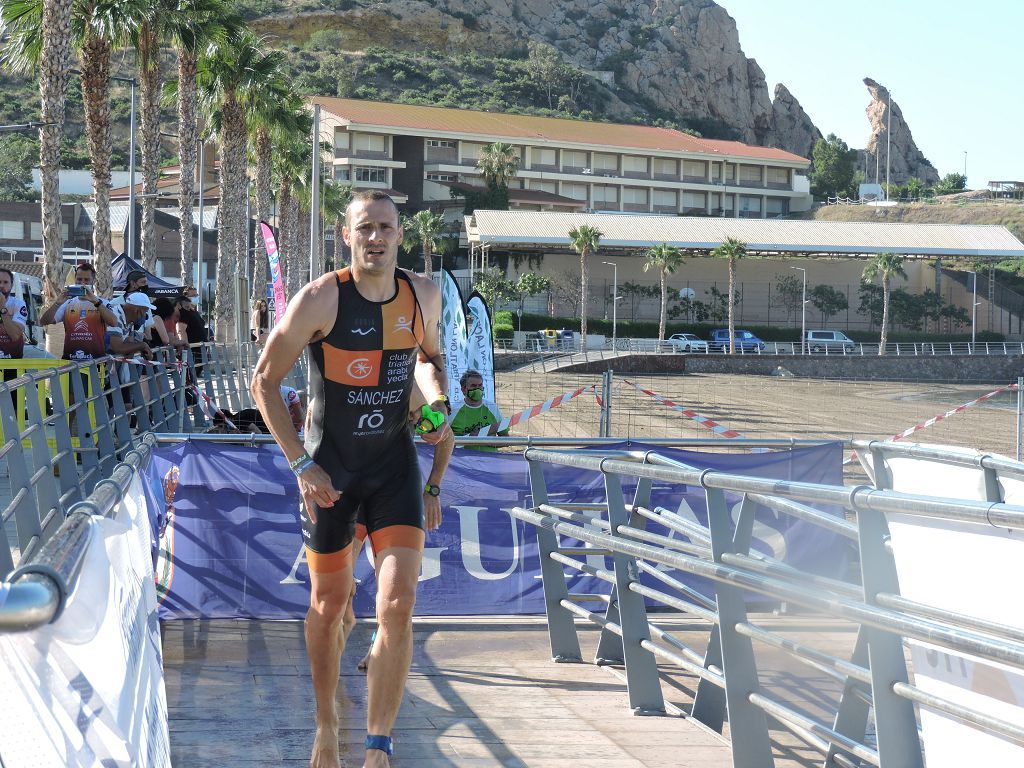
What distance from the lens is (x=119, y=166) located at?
4948 inches

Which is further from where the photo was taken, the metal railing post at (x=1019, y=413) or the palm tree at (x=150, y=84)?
the palm tree at (x=150, y=84)

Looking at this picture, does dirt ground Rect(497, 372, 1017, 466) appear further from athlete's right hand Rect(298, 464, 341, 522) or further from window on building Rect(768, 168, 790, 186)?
window on building Rect(768, 168, 790, 186)

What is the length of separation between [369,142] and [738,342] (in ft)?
137

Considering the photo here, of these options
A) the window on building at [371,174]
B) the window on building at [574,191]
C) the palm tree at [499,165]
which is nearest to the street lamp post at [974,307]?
the window on building at [574,191]

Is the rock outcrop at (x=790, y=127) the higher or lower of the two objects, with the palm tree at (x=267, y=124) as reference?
higher

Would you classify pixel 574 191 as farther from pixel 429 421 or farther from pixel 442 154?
pixel 429 421

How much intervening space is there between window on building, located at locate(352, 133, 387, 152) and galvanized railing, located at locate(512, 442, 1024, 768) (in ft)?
339

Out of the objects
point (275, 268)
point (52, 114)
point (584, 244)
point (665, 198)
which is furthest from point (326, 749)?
point (665, 198)

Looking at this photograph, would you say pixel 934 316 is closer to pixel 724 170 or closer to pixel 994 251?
pixel 994 251

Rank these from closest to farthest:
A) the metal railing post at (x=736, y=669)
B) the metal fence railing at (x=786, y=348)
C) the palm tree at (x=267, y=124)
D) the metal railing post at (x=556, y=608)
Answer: the metal railing post at (x=736, y=669), the metal railing post at (x=556, y=608), the palm tree at (x=267, y=124), the metal fence railing at (x=786, y=348)

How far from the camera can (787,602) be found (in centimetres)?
496

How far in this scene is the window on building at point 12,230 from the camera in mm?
94375

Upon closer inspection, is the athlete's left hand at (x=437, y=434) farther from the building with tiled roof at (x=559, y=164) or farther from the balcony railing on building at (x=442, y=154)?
the balcony railing on building at (x=442, y=154)

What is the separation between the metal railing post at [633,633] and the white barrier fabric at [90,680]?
2.88 metres
